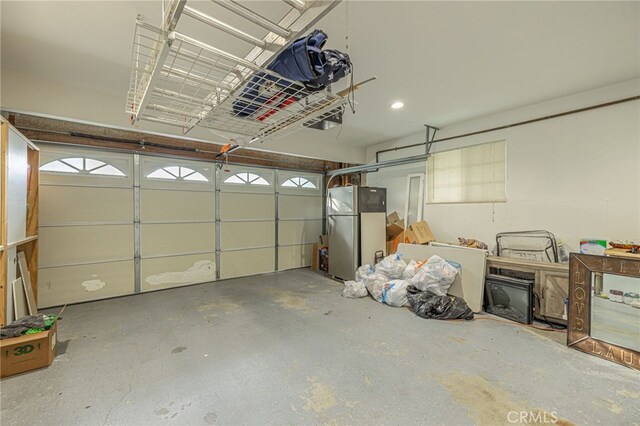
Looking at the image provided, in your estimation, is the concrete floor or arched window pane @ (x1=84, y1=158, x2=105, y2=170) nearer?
the concrete floor

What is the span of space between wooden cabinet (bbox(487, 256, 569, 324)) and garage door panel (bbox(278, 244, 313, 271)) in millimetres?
4015

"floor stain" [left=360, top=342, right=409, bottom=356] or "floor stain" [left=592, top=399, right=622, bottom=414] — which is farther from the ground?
"floor stain" [left=592, top=399, right=622, bottom=414]

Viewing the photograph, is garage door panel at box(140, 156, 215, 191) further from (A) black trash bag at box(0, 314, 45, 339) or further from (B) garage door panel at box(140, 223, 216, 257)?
(A) black trash bag at box(0, 314, 45, 339)

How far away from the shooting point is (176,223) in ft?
14.3

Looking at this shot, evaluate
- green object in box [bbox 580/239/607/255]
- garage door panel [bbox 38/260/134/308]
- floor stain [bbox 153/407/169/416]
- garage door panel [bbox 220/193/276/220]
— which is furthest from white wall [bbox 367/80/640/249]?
garage door panel [bbox 38/260/134/308]

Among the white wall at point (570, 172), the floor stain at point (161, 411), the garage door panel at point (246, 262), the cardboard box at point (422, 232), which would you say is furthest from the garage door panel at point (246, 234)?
the white wall at point (570, 172)

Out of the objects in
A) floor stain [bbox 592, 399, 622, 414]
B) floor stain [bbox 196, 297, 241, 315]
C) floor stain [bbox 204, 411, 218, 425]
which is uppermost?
floor stain [bbox 592, 399, 622, 414]

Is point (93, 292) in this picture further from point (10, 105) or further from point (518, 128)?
point (518, 128)

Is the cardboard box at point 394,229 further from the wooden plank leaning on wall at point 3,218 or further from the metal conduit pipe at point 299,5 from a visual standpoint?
the wooden plank leaning on wall at point 3,218

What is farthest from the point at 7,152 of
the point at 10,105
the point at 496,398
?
the point at 496,398

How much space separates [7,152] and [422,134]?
5286mm

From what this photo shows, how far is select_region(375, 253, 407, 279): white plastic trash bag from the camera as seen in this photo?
3.79m

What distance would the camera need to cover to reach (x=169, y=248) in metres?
4.29

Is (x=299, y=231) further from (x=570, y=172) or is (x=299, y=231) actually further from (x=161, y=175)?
(x=570, y=172)
